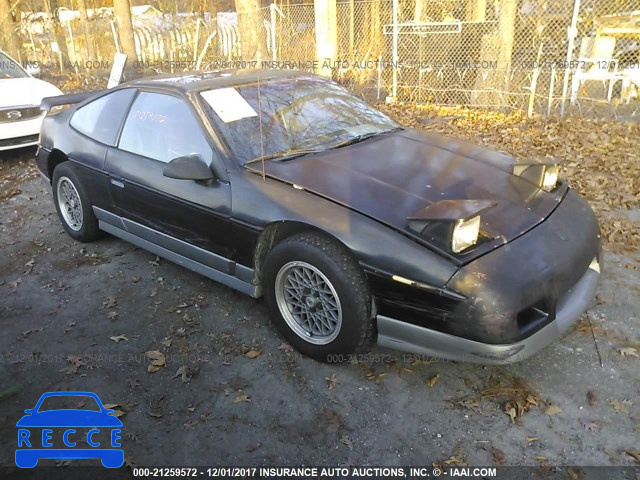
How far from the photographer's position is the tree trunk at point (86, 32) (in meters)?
16.3

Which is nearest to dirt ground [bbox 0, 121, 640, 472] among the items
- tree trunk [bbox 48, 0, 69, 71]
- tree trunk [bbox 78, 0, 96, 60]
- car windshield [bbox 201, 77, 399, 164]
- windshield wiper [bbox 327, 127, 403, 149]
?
car windshield [bbox 201, 77, 399, 164]

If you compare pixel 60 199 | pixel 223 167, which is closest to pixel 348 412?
pixel 223 167

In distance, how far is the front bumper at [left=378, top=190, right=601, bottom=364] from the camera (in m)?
2.38

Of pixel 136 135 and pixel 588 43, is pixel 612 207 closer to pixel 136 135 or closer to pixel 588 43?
pixel 136 135

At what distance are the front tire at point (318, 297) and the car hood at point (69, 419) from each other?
42.3 inches

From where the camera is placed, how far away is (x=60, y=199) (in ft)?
15.9

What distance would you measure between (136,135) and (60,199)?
5.02 ft

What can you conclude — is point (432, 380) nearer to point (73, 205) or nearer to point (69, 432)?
point (69, 432)

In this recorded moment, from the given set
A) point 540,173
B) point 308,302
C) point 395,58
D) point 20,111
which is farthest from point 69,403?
point 395,58

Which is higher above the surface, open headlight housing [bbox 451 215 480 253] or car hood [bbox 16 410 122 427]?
open headlight housing [bbox 451 215 480 253]

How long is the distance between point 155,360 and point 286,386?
871mm

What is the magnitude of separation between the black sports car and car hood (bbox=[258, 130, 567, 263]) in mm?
12

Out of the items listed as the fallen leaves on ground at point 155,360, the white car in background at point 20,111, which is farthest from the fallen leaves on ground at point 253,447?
the white car in background at point 20,111

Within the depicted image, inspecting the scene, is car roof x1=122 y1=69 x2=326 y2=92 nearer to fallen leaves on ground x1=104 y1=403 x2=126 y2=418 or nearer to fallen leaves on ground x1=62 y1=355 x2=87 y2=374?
fallen leaves on ground x1=62 y1=355 x2=87 y2=374
